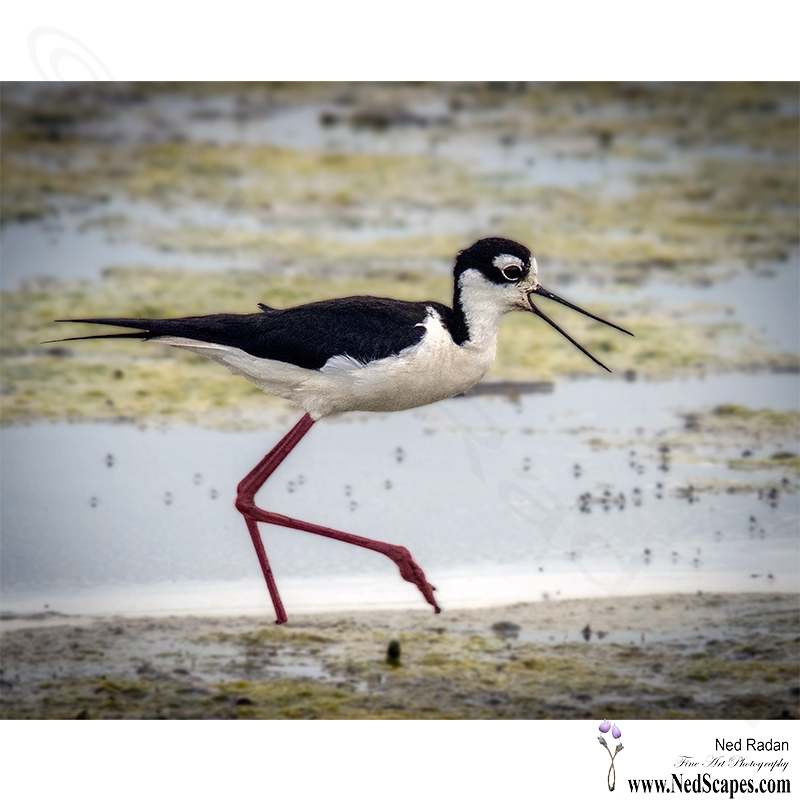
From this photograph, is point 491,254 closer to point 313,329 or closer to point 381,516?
point 313,329

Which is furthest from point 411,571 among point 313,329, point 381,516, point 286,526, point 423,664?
point 381,516

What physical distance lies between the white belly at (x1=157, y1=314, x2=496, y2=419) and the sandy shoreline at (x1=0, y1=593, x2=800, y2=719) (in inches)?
50.7

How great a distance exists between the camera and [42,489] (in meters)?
5.34

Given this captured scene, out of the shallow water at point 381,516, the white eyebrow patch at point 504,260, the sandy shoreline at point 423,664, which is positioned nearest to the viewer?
the white eyebrow patch at point 504,260

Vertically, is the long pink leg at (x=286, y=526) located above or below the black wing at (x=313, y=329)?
below

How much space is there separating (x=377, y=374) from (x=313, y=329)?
24cm

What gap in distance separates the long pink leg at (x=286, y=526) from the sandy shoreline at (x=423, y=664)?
2.83ft

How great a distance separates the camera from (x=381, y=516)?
4.96 meters

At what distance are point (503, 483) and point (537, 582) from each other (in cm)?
50

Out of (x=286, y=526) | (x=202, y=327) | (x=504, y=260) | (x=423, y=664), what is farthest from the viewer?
(x=423, y=664)

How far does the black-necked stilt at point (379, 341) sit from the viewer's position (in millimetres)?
3402

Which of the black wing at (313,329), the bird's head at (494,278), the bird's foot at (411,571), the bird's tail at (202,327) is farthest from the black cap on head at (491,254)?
the bird's foot at (411,571)
